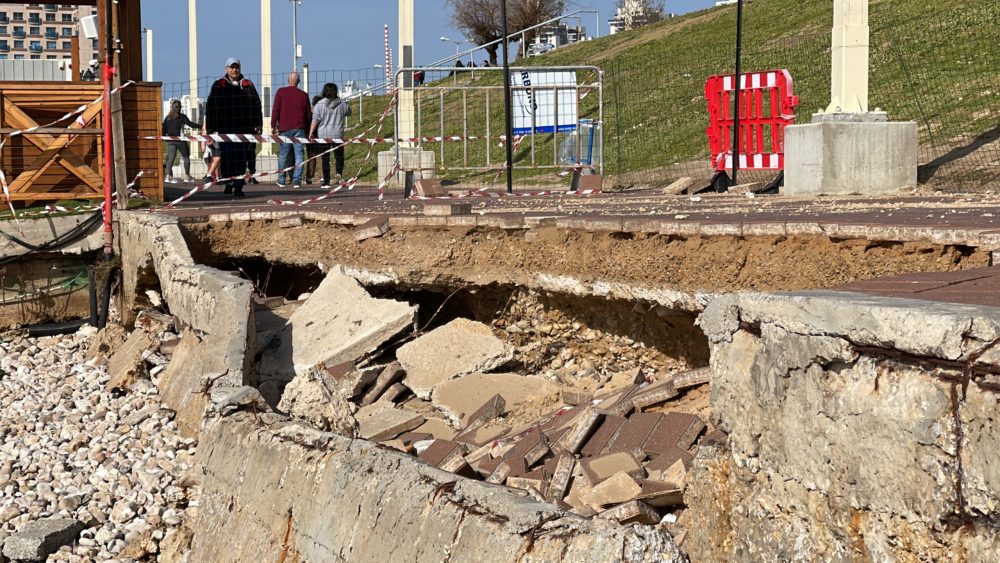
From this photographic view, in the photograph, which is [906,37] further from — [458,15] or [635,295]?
[458,15]

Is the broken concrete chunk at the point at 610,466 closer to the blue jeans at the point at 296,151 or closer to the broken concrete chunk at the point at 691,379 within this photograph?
the broken concrete chunk at the point at 691,379

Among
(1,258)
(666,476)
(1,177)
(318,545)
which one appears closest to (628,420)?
(666,476)

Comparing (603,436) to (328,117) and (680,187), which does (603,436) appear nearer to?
(680,187)

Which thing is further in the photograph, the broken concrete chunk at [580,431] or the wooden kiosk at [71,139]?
the wooden kiosk at [71,139]

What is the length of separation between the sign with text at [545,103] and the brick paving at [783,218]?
9.38 feet

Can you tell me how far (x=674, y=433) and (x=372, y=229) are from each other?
14.0ft

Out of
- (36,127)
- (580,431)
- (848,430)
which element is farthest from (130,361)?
(848,430)

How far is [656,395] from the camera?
6414 mm

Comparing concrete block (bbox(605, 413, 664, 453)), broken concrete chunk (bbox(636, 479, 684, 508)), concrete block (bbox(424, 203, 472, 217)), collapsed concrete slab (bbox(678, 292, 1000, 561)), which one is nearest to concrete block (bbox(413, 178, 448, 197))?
concrete block (bbox(424, 203, 472, 217))

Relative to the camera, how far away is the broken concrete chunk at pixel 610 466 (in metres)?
5.59

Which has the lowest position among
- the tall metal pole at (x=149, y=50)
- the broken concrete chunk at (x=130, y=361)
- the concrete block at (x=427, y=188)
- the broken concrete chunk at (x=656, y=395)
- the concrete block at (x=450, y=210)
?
the broken concrete chunk at (x=130, y=361)

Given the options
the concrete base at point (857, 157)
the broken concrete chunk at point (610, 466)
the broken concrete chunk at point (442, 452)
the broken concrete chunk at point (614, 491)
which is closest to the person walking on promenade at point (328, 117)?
the concrete base at point (857, 157)

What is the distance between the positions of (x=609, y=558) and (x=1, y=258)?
1014cm

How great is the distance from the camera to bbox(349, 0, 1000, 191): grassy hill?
17.3 m
